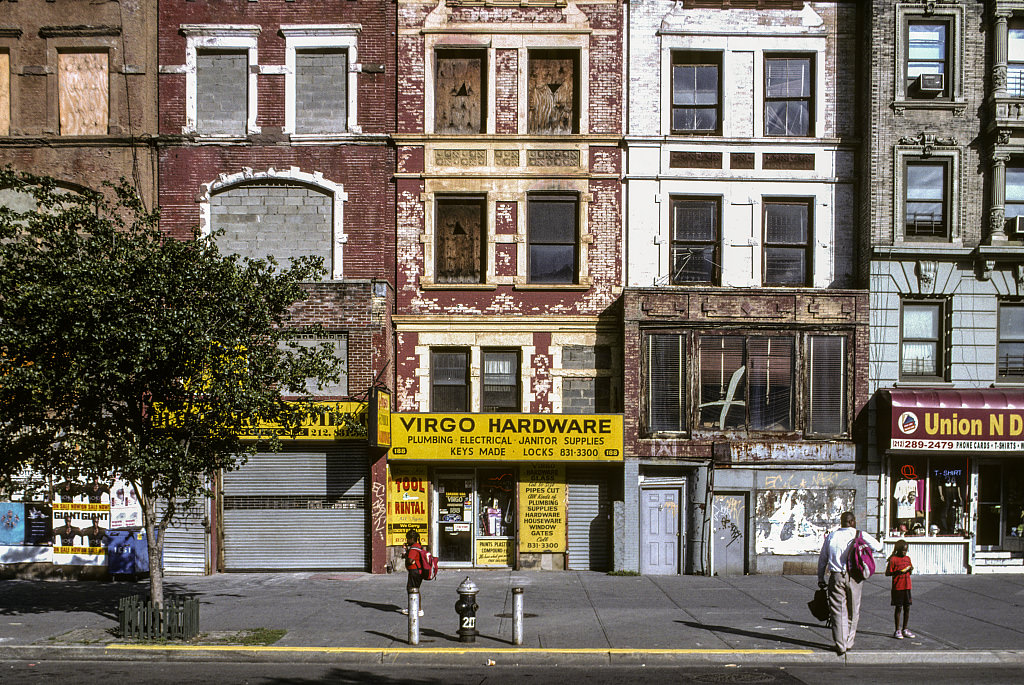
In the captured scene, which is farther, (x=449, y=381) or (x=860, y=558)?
(x=449, y=381)

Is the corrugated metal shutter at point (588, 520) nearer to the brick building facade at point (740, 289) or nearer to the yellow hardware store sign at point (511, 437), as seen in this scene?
the brick building facade at point (740, 289)

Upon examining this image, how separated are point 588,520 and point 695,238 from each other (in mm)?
7248

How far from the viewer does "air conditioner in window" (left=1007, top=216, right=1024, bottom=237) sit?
20.6 metres

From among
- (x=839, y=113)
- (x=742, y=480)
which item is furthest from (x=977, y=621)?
(x=839, y=113)

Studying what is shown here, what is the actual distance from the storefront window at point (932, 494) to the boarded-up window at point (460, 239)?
11.0m

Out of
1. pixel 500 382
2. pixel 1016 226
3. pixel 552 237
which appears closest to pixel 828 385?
pixel 1016 226

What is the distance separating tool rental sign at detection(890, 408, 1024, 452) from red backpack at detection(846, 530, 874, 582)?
314 inches

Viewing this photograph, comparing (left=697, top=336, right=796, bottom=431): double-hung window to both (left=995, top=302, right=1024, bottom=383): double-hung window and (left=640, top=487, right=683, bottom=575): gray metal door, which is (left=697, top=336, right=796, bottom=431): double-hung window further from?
(left=995, top=302, right=1024, bottom=383): double-hung window

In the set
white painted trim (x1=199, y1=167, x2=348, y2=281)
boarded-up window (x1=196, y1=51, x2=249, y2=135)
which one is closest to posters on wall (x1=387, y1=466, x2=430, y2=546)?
white painted trim (x1=199, y1=167, x2=348, y2=281)

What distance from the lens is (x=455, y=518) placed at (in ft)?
69.1

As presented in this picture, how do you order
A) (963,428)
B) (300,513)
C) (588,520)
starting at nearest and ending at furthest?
(963,428)
(300,513)
(588,520)

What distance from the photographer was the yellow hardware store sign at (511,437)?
20.2 metres

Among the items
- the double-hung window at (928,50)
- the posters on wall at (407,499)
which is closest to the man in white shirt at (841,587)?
the posters on wall at (407,499)

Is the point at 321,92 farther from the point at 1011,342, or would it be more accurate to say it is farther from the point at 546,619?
the point at 1011,342
